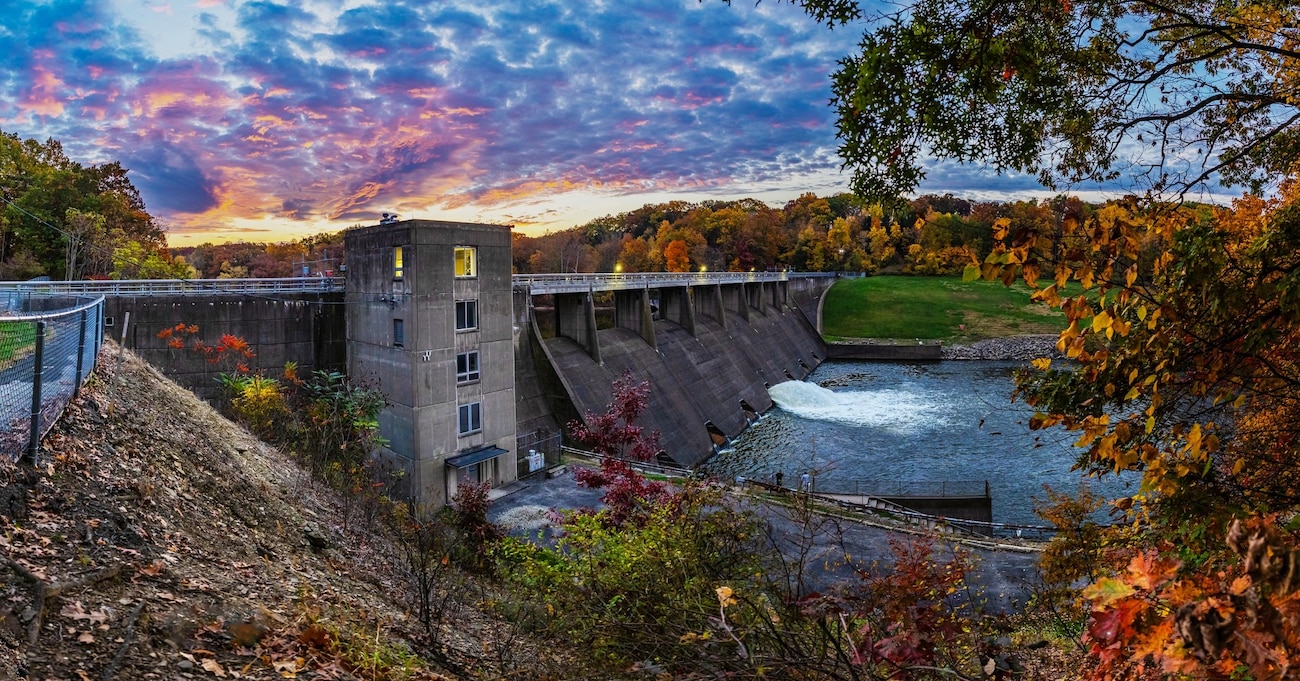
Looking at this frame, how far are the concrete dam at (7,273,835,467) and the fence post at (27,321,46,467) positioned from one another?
12.4 m

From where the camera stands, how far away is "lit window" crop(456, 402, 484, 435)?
902 inches

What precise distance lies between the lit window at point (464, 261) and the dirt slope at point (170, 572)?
11964mm

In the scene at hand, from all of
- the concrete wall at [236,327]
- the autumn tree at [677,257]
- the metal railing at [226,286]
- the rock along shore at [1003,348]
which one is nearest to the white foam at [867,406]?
the metal railing at [226,286]

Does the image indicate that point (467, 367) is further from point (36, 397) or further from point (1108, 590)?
point (1108, 590)

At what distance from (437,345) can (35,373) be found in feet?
49.8

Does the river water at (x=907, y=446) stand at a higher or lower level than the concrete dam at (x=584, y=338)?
lower

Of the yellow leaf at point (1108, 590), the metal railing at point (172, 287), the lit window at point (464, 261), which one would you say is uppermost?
the lit window at point (464, 261)

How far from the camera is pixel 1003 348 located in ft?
252

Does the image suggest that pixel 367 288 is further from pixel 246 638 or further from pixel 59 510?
pixel 246 638

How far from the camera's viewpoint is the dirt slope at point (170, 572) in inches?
204

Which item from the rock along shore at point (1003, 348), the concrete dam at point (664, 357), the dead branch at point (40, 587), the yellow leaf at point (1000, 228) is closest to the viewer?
the yellow leaf at point (1000, 228)

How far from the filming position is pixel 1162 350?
3.95 m

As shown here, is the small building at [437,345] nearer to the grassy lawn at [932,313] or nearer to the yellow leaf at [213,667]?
the yellow leaf at [213,667]

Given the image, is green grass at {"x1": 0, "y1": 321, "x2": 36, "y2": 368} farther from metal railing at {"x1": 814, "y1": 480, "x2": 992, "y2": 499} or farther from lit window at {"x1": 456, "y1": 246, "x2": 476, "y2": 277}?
metal railing at {"x1": 814, "y1": 480, "x2": 992, "y2": 499}
